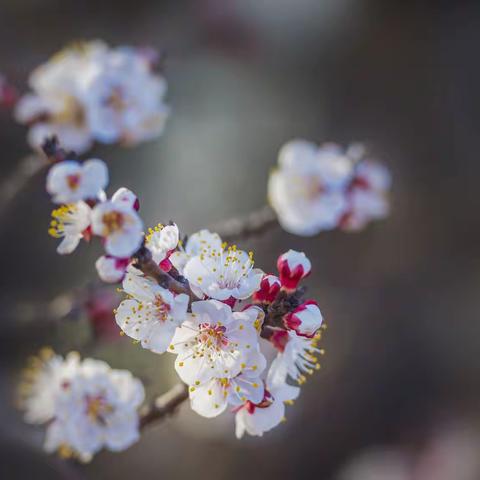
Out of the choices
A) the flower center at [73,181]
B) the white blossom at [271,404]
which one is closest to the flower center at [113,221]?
the flower center at [73,181]

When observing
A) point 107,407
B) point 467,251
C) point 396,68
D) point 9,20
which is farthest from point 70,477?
point 396,68

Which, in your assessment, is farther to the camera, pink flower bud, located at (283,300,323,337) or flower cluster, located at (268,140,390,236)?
flower cluster, located at (268,140,390,236)

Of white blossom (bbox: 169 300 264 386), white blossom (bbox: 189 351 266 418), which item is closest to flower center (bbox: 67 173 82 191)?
white blossom (bbox: 169 300 264 386)

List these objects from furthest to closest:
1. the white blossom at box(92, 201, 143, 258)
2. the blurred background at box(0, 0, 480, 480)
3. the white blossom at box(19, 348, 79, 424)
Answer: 1. the blurred background at box(0, 0, 480, 480)
2. the white blossom at box(19, 348, 79, 424)
3. the white blossom at box(92, 201, 143, 258)

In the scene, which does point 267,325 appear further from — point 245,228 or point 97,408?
point 245,228

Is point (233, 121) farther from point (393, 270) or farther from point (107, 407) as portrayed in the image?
point (107, 407)

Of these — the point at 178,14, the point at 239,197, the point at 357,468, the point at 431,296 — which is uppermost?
the point at 178,14

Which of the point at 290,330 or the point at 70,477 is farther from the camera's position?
the point at 70,477

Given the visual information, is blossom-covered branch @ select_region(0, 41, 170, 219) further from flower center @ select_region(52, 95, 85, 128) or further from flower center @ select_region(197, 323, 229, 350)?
flower center @ select_region(197, 323, 229, 350)
